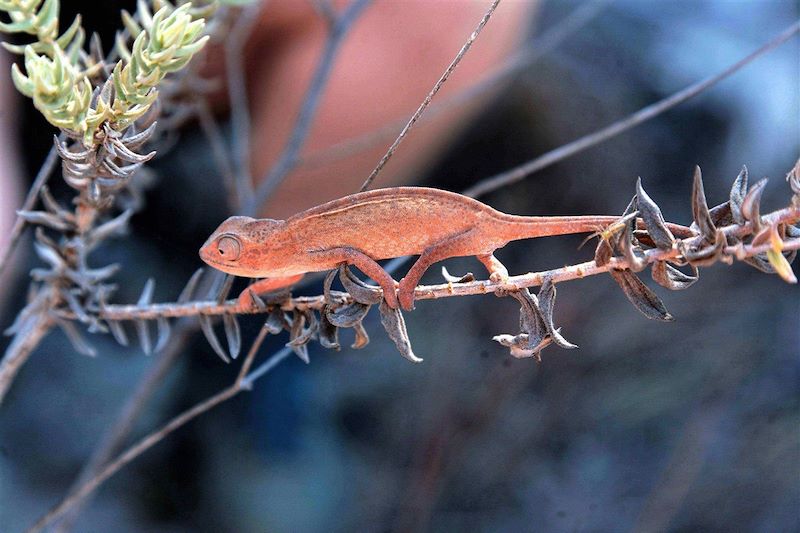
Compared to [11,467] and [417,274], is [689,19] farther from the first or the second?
[11,467]

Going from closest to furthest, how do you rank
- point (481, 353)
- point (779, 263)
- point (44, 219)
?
point (779, 263) < point (44, 219) < point (481, 353)

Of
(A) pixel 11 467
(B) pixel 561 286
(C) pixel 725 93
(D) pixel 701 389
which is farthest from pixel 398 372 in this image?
(C) pixel 725 93

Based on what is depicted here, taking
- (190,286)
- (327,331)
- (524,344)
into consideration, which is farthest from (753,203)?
(190,286)

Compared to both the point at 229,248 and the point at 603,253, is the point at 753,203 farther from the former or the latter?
the point at 229,248

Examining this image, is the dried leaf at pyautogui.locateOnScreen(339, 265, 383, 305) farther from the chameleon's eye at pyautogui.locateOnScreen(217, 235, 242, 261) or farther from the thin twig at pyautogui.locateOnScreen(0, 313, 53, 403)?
the thin twig at pyautogui.locateOnScreen(0, 313, 53, 403)

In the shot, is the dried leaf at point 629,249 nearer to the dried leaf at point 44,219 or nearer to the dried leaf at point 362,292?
the dried leaf at point 362,292

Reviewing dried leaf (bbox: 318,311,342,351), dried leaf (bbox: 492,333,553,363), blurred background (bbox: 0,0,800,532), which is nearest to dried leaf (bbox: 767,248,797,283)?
dried leaf (bbox: 492,333,553,363)

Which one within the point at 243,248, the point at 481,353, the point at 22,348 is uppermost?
the point at 243,248

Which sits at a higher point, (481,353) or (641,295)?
(641,295)

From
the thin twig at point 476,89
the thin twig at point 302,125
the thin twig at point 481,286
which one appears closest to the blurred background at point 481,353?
the thin twig at point 476,89
